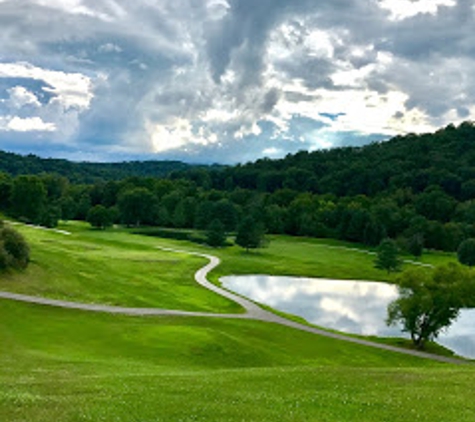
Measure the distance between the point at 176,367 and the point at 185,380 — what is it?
10.7m

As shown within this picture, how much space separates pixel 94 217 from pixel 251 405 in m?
148

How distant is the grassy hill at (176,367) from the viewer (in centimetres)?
2125

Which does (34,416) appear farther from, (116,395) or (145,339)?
(145,339)

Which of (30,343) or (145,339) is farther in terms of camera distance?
(145,339)

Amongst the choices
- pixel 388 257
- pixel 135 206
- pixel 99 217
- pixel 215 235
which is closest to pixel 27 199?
pixel 99 217

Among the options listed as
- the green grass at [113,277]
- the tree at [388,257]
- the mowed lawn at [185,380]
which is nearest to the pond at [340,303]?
the tree at [388,257]

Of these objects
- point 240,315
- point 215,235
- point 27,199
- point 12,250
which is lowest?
point 240,315

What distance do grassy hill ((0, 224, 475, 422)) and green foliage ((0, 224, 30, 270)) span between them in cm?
160

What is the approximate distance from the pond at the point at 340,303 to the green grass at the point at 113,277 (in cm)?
1171

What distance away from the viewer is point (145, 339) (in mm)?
45531

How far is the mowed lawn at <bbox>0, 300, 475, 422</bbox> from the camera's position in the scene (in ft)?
68.4

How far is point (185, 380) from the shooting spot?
27.6 meters

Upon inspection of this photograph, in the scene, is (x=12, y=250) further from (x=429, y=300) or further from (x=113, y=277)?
(x=429, y=300)

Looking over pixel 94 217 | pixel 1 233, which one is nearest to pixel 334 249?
pixel 94 217
